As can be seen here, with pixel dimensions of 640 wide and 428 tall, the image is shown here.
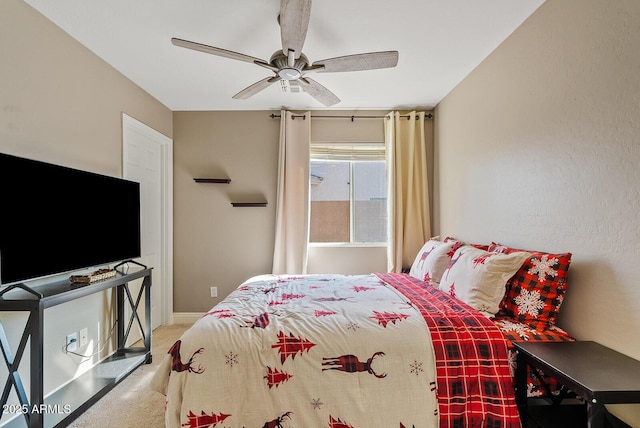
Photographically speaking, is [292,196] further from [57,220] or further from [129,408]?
[129,408]

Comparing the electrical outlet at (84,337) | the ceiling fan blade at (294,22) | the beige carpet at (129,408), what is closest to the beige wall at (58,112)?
the electrical outlet at (84,337)

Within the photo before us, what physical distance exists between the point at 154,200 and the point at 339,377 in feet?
9.50

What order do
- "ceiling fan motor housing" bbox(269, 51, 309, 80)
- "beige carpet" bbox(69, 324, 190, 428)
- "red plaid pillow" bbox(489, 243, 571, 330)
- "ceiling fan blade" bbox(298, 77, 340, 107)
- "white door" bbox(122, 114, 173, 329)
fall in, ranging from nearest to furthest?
"red plaid pillow" bbox(489, 243, 571, 330) < "beige carpet" bbox(69, 324, 190, 428) < "ceiling fan motor housing" bbox(269, 51, 309, 80) < "ceiling fan blade" bbox(298, 77, 340, 107) < "white door" bbox(122, 114, 173, 329)

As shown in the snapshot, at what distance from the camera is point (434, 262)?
2500 millimetres

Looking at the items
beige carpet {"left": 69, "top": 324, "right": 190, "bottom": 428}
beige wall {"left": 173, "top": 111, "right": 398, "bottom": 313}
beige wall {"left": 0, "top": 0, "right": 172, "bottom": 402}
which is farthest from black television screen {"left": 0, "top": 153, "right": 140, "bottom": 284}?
beige wall {"left": 173, "top": 111, "right": 398, "bottom": 313}

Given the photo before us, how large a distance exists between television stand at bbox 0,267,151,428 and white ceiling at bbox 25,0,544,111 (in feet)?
5.73

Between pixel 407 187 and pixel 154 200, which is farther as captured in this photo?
pixel 407 187

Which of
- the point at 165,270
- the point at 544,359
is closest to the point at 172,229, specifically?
the point at 165,270

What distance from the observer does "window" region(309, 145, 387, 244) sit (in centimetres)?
373

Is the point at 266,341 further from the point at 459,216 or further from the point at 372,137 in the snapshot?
the point at 372,137

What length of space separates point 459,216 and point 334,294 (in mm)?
1638

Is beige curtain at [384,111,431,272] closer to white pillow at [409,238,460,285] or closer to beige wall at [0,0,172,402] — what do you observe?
white pillow at [409,238,460,285]

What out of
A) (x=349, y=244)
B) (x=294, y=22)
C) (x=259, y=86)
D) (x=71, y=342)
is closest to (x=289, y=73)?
(x=259, y=86)

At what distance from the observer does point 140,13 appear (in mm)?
1926
